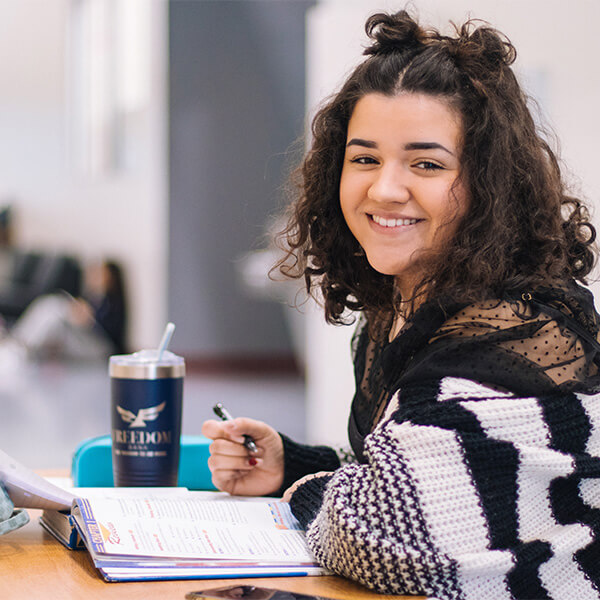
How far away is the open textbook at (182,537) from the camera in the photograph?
0.88 meters

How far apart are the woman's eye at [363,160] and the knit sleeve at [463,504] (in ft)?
1.16

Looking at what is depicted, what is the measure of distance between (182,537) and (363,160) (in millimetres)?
544

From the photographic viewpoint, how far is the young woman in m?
0.87

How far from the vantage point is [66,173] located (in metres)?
10.0

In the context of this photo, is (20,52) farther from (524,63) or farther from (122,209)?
(524,63)

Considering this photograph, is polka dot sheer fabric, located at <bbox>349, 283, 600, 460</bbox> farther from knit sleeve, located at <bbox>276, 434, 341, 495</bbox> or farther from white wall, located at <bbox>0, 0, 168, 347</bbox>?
white wall, located at <bbox>0, 0, 168, 347</bbox>

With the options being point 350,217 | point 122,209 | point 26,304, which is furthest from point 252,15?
point 350,217

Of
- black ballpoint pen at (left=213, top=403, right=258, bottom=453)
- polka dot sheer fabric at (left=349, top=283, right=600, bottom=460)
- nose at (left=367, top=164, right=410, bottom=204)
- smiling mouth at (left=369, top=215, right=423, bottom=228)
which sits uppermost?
nose at (left=367, top=164, right=410, bottom=204)

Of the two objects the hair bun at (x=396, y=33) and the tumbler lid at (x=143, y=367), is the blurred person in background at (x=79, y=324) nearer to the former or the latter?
the tumbler lid at (x=143, y=367)

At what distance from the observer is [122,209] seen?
887cm

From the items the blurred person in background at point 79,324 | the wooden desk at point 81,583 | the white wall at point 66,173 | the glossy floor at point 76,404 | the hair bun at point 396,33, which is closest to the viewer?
the wooden desk at point 81,583

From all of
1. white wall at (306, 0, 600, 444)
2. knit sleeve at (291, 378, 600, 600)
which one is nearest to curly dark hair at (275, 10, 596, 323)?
knit sleeve at (291, 378, 600, 600)

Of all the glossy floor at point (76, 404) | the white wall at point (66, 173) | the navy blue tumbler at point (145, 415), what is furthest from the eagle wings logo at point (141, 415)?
the white wall at point (66, 173)

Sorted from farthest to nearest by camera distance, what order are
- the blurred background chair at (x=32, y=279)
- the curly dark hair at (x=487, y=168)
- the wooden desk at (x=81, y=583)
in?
the blurred background chair at (x=32, y=279)
the curly dark hair at (x=487, y=168)
the wooden desk at (x=81, y=583)
